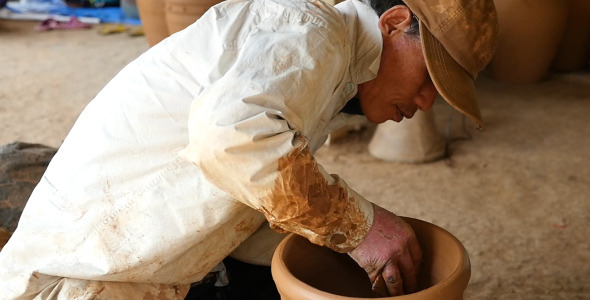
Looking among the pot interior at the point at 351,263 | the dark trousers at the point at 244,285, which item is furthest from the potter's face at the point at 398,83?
the dark trousers at the point at 244,285

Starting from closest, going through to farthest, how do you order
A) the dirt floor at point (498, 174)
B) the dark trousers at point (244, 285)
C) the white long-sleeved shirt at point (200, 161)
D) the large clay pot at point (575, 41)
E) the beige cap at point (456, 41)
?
the white long-sleeved shirt at point (200, 161), the beige cap at point (456, 41), the dark trousers at point (244, 285), the dirt floor at point (498, 174), the large clay pot at point (575, 41)

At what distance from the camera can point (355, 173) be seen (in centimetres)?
327

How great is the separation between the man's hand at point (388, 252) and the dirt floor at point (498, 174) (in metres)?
0.83

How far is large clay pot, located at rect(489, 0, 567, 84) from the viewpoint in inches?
167

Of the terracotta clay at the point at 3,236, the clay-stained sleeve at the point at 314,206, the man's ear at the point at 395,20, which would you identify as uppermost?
the man's ear at the point at 395,20

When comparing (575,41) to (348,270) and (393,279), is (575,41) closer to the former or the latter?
(348,270)

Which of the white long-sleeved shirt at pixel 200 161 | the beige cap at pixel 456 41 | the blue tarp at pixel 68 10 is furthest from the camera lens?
the blue tarp at pixel 68 10

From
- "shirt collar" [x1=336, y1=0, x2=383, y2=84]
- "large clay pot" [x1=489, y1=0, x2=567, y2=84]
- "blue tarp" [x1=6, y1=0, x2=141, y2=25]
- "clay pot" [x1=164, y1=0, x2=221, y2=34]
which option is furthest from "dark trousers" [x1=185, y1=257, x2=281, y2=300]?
"blue tarp" [x1=6, y1=0, x2=141, y2=25]

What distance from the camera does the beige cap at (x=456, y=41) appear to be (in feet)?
4.70

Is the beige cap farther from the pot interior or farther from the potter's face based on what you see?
the pot interior

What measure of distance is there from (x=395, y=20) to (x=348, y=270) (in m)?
0.65

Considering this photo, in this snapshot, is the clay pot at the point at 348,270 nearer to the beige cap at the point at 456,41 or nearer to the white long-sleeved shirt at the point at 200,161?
the white long-sleeved shirt at the point at 200,161

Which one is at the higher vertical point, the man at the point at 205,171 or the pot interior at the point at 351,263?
the man at the point at 205,171

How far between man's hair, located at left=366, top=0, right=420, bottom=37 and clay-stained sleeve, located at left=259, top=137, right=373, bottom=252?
0.39 meters
